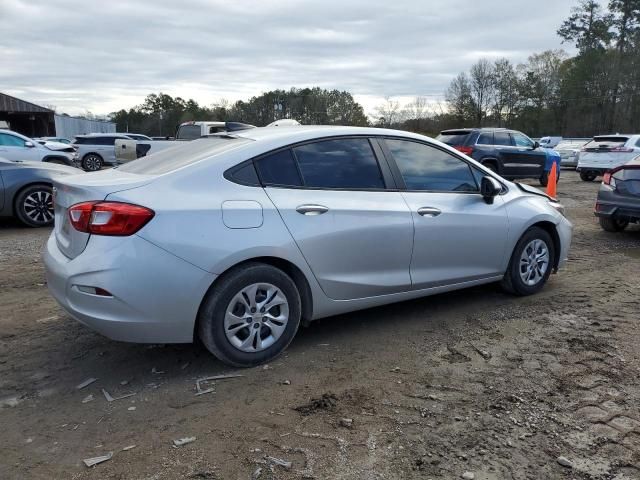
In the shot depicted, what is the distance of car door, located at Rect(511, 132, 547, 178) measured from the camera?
1584 cm

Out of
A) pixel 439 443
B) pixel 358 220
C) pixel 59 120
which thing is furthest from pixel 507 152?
pixel 59 120

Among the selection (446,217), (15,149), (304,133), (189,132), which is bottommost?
(446,217)

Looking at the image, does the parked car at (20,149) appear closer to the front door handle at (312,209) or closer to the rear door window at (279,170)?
the rear door window at (279,170)

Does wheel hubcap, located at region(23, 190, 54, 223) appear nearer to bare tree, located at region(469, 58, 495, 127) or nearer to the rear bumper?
the rear bumper

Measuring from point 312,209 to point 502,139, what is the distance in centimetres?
1317

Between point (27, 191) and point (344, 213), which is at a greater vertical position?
point (344, 213)

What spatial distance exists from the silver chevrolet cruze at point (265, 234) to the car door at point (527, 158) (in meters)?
11.8

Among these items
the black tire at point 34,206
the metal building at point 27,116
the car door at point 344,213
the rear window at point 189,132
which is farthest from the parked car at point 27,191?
the metal building at point 27,116

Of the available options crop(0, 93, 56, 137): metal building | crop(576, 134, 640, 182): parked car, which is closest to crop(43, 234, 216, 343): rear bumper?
crop(576, 134, 640, 182): parked car

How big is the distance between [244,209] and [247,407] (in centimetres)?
122

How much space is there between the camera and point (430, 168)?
458 centimetres

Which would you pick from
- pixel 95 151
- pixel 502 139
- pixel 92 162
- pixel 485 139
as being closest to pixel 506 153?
pixel 502 139

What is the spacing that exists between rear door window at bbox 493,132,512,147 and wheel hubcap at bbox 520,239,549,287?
35.2 ft

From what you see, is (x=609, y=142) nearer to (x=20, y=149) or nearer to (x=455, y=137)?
(x=455, y=137)
